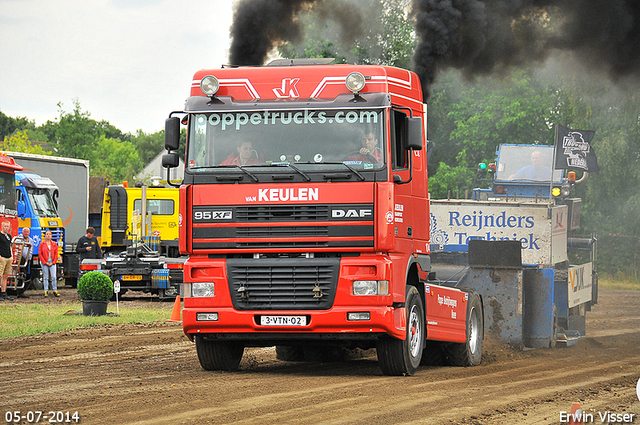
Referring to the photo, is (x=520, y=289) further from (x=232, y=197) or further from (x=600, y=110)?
(x=600, y=110)

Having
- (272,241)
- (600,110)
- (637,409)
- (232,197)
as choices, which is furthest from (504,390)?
(600,110)

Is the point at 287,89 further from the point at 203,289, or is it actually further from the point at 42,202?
the point at 42,202

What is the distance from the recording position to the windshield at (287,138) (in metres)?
10.1

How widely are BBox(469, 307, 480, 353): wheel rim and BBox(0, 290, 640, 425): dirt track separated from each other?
0.35m

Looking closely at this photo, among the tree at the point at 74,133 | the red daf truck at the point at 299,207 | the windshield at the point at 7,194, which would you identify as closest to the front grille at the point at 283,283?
the red daf truck at the point at 299,207

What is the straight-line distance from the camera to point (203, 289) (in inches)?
402

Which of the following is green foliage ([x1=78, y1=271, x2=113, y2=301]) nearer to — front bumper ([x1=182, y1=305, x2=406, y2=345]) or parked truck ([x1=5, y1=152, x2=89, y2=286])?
front bumper ([x1=182, y1=305, x2=406, y2=345])

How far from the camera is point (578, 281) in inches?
687

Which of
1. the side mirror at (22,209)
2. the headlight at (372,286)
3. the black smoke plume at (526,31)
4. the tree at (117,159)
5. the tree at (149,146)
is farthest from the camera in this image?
the tree at (149,146)

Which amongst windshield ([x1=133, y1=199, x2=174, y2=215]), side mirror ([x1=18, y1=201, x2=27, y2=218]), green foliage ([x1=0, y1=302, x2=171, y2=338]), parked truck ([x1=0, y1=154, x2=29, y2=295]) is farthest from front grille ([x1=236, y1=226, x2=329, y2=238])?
windshield ([x1=133, y1=199, x2=174, y2=215])

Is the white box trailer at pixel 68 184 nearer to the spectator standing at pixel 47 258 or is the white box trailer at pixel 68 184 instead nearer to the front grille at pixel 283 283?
the spectator standing at pixel 47 258

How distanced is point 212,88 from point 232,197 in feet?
4.38

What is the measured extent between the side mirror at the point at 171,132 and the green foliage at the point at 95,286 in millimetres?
8025

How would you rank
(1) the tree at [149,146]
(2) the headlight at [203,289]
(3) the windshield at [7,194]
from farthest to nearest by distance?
(1) the tree at [149,146], (3) the windshield at [7,194], (2) the headlight at [203,289]
